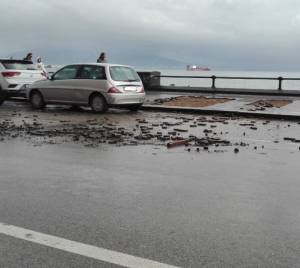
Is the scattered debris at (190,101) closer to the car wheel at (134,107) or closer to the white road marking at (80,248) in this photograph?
the car wheel at (134,107)

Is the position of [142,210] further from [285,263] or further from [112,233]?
[285,263]

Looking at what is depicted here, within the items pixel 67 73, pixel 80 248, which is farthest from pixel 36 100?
pixel 80 248

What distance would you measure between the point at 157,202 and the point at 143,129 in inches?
282

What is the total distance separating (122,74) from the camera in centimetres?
1808

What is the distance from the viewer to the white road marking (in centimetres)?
445

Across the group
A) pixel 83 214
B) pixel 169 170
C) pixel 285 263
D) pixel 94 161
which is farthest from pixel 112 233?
pixel 94 161

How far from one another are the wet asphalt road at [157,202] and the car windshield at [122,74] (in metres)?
7.11

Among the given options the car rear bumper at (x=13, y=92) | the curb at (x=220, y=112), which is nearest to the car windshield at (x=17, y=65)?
the car rear bumper at (x=13, y=92)

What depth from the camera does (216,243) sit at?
4945 mm

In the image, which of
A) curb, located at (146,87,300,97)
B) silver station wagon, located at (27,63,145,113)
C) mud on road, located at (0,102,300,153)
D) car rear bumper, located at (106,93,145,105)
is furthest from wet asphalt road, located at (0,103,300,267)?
curb, located at (146,87,300,97)

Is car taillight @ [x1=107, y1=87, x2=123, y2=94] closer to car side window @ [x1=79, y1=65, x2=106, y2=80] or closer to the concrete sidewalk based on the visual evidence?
car side window @ [x1=79, y1=65, x2=106, y2=80]

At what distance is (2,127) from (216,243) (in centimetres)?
980

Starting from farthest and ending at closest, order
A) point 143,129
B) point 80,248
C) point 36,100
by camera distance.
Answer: point 36,100 < point 143,129 < point 80,248

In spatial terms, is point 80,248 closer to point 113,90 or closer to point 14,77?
point 113,90
